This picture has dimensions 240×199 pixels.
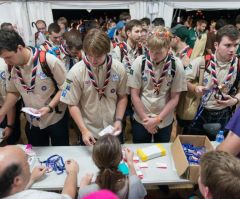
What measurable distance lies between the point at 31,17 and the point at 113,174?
708 cm

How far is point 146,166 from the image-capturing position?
225 centimetres

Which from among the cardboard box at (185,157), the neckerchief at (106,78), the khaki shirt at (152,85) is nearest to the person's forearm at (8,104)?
the neckerchief at (106,78)

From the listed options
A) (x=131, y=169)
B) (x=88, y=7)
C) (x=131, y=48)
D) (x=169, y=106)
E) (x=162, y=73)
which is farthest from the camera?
(x=88, y=7)

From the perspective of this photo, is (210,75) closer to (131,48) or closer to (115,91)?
(115,91)

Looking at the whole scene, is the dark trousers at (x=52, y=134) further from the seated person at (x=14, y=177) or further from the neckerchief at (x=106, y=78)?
the seated person at (x=14, y=177)

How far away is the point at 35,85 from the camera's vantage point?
8.30 ft

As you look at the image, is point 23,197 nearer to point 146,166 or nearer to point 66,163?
point 66,163

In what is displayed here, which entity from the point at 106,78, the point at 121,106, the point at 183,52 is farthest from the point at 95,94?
the point at 183,52

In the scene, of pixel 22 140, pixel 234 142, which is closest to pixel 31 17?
pixel 22 140

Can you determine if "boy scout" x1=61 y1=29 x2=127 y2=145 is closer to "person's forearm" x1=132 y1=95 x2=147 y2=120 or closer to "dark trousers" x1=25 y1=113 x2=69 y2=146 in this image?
"person's forearm" x1=132 y1=95 x2=147 y2=120

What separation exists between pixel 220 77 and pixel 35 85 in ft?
6.26

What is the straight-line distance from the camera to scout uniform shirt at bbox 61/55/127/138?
237cm

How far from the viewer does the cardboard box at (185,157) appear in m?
2.05

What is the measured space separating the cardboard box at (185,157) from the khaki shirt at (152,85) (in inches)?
16.6
